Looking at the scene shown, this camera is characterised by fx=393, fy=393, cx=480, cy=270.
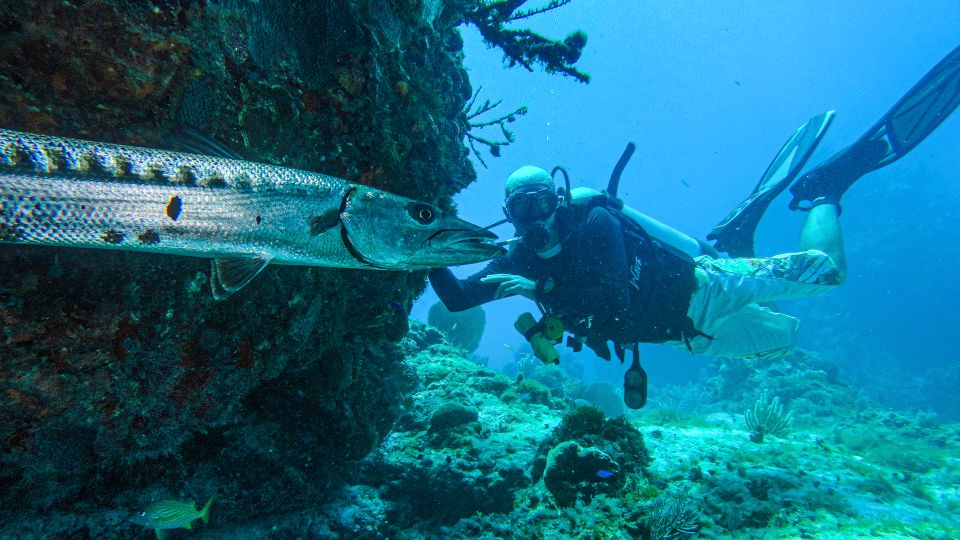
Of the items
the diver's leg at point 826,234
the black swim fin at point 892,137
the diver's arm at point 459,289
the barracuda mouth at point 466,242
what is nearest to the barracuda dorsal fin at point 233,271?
the barracuda mouth at point 466,242

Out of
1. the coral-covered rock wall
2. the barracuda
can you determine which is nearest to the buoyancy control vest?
the coral-covered rock wall

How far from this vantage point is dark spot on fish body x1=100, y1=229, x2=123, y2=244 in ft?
5.71

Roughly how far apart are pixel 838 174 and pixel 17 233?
45.3 ft

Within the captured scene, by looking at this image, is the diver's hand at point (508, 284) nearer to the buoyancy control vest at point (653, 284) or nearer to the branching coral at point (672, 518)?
the buoyancy control vest at point (653, 284)

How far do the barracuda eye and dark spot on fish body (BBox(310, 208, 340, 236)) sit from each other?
0.36 m

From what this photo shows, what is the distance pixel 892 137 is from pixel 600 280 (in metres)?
10.4

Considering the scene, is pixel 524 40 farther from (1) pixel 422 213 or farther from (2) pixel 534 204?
(1) pixel 422 213

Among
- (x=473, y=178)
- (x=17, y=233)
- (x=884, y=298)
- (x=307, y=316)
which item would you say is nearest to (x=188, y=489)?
(x=307, y=316)

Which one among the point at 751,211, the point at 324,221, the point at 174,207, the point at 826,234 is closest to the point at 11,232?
the point at 174,207

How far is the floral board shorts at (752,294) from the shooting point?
295 inches

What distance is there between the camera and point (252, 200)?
1888 millimetres

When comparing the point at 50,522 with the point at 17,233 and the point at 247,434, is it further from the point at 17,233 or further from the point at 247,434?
the point at 17,233

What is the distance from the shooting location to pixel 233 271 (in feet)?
6.29

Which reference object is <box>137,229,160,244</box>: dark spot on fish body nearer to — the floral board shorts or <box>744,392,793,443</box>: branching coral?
the floral board shorts
